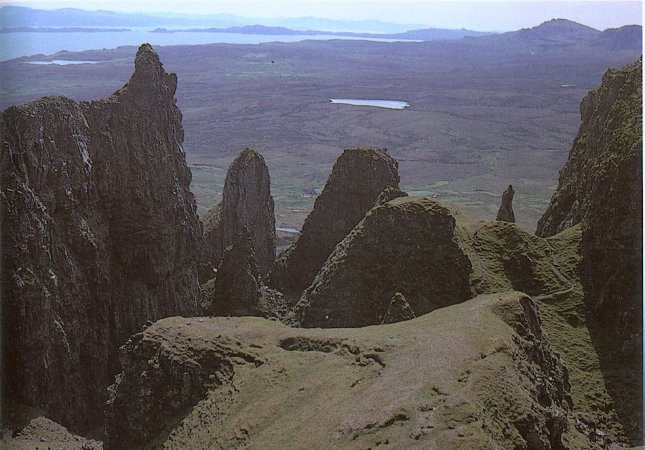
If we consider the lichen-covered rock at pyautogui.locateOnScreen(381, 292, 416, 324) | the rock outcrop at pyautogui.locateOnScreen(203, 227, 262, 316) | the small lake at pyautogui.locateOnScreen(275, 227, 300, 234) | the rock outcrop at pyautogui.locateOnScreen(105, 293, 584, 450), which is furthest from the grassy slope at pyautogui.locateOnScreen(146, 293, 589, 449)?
the small lake at pyautogui.locateOnScreen(275, 227, 300, 234)

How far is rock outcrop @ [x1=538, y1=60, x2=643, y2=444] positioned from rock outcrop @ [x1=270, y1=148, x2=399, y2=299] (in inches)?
848

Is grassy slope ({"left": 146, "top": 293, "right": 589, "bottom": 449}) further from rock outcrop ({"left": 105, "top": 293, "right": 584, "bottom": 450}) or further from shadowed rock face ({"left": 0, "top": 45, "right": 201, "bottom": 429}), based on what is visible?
shadowed rock face ({"left": 0, "top": 45, "right": 201, "bottom": 429})

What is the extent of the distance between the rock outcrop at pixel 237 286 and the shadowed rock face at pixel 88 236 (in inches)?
133

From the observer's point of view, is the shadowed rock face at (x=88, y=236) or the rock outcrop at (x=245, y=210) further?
the rock outcrop at (x=245, y=210)

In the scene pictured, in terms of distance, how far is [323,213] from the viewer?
8100 centimetres

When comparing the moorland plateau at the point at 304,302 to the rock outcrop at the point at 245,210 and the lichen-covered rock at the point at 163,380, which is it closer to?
the lichen-covered rock at the point at 163,380

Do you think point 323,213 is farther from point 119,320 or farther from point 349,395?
point 349,395

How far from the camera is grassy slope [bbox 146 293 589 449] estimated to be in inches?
1111

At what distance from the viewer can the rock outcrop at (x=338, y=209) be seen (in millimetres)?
79625

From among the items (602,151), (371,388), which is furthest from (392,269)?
(602,151)

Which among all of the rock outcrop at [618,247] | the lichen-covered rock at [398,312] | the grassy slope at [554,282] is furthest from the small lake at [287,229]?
the lichen-covered rock at [398,312]

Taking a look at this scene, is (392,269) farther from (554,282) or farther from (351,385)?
(351,385)

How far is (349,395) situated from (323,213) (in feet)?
161

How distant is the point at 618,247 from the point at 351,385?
27411mm
